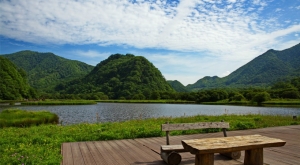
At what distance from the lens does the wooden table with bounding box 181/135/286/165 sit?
4.90m

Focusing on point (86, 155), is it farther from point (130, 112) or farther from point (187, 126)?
point (130, 112)

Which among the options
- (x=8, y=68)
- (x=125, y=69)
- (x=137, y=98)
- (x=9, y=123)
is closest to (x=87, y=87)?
(x=125, y=69)

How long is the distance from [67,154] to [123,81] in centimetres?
14524

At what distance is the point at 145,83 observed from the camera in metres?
151

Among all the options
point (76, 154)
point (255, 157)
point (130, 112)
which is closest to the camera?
point (255, 157)

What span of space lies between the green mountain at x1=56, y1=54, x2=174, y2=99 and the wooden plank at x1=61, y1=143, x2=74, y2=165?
122 metres

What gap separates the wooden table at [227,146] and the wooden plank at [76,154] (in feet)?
10.4

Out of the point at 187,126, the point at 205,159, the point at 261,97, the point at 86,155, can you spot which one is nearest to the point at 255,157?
the point at 205,159

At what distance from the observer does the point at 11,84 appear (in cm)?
9288

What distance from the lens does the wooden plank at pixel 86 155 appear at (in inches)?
255

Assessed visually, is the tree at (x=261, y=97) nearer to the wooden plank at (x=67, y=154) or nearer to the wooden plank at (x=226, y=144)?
the wooden plank at (x=226, y=144)

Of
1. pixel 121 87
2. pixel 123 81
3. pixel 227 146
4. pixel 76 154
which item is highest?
pixel 123 81

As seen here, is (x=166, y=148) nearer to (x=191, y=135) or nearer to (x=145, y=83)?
(x=191, y=135)

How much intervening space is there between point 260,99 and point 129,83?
86.3 m
